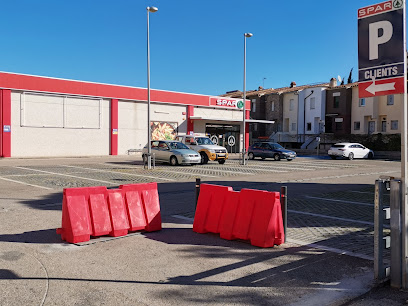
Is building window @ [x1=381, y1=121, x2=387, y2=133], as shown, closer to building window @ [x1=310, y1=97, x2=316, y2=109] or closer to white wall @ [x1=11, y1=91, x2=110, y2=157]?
building window @ [x1=310, y1=97, x2=316, y2=109]

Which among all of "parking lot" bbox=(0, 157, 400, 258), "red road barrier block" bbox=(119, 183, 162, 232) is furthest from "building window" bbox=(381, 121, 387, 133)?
"red road barrier block" bbox=(119, 183, 162, 232)

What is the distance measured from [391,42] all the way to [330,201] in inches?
275

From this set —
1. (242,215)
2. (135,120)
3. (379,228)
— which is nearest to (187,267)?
(242,215)

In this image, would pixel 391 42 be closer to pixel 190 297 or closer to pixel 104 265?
pixel 190 297

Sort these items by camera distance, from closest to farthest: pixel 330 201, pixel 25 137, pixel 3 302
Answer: pixel 3 302 → pixel 330 201 → pixel 25 137

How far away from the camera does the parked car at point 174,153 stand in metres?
23.6

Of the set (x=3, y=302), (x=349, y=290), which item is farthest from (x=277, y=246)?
(x=3, y=302)

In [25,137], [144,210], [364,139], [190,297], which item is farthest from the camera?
[364,139]

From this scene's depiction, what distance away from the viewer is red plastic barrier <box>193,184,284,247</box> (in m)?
6.23

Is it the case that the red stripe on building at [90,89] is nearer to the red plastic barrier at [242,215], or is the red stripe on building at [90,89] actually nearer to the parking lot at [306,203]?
the parking lot at [306,203]

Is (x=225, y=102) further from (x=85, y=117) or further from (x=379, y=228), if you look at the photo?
(x=379, y=228)

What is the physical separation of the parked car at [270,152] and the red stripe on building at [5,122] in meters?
19.0

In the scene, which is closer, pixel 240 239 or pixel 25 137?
pixel 240 239

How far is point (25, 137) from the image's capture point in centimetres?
3075
